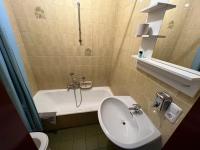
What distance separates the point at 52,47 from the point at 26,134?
1.45 m

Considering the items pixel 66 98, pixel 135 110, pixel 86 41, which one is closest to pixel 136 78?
pixel 135 110

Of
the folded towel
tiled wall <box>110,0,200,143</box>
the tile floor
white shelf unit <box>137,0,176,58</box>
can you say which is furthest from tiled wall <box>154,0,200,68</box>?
the folded towel

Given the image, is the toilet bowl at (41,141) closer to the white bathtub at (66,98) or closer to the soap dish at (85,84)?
the white bathtub at (66,98)

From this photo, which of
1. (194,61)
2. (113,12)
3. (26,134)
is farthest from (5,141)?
(113,12)

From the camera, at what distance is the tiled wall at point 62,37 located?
1.46 meters

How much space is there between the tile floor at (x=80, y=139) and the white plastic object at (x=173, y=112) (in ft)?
3.05

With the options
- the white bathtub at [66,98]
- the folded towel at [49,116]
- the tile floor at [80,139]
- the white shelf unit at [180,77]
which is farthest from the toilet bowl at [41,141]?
the white shelf unit at [180,77]

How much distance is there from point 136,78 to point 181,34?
58 centimetres

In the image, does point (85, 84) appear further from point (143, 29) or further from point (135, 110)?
point (143, 29)

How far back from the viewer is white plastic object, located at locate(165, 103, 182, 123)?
2.10 feet

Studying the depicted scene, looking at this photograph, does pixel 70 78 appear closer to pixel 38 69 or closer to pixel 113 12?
pixel 38 69

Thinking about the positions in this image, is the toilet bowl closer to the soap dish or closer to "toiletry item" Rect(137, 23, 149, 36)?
the soap dish

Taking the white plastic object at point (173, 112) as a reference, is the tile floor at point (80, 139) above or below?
below

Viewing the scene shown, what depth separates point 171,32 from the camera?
750mm
